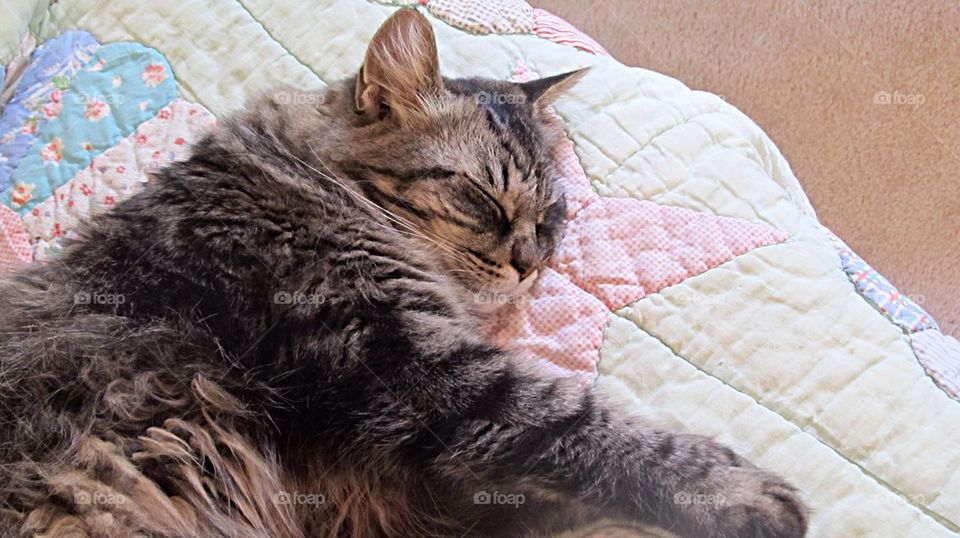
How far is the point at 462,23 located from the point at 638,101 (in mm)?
444

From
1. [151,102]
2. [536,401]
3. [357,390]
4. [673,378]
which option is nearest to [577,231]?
[673,378]

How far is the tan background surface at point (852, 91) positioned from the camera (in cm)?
214

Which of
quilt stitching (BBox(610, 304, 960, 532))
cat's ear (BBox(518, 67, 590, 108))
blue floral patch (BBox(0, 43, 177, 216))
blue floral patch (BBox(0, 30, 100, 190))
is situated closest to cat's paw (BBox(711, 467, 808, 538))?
quilt stitching (BBox(610, 304, 960, 532))

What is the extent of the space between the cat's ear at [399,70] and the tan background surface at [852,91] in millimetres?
1245

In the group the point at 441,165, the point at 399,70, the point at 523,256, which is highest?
the point at 399,70

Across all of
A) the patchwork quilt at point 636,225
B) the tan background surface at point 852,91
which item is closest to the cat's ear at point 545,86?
the patchwork quilt at point 636,225

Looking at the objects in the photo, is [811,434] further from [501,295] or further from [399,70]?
[399,70]

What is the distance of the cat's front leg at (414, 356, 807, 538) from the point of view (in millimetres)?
1086

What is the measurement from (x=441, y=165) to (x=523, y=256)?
21cm

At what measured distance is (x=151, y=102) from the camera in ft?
5.63

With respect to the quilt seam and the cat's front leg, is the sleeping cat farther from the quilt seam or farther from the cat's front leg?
the quilt seam

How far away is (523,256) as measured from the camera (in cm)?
136

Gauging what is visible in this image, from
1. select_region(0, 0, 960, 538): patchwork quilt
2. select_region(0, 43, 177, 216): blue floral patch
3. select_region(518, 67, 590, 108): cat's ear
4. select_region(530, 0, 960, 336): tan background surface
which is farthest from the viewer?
select_region(530, 0, 960, 336): tan background surface

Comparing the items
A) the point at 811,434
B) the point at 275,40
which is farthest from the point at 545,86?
the point at 811,434
